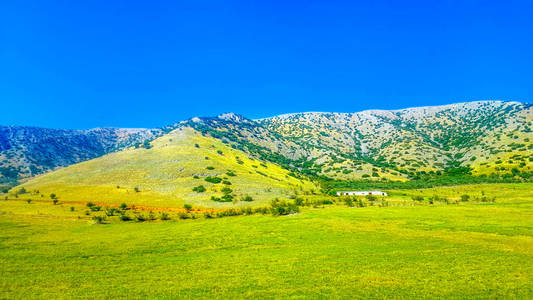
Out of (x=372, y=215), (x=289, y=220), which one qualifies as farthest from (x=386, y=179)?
(x=289, y=220)

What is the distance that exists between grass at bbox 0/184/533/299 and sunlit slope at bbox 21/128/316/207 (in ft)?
127

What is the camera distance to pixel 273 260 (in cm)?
2667

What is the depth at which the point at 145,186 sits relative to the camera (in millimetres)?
97062

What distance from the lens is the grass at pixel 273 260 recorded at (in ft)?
65.3

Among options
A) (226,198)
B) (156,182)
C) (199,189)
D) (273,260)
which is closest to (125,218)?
(226,198)

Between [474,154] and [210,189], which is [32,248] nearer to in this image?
[210,189]

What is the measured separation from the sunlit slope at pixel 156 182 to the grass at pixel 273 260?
127 feet

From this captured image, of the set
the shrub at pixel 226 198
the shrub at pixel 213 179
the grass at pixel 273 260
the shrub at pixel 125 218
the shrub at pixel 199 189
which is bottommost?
the grass at pixel 273 260

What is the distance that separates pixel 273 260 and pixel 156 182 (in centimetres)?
8772

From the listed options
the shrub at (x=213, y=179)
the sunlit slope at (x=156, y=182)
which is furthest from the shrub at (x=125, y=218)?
the shrub at (x=213, y=179)

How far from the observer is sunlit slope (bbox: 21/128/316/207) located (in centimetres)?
8225

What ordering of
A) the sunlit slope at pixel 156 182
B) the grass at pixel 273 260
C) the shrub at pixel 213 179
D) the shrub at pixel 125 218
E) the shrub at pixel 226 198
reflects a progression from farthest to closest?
the shrub at pixel 213 179, the sunlit slope at pixel 156 182, the shrub at pixel 226 198, the shrub at pixel 125 218, the grass at pixel 273 260

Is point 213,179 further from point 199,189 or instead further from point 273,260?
point 273,260

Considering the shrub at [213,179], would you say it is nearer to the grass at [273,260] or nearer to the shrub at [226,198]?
the shrub at [226,198]
